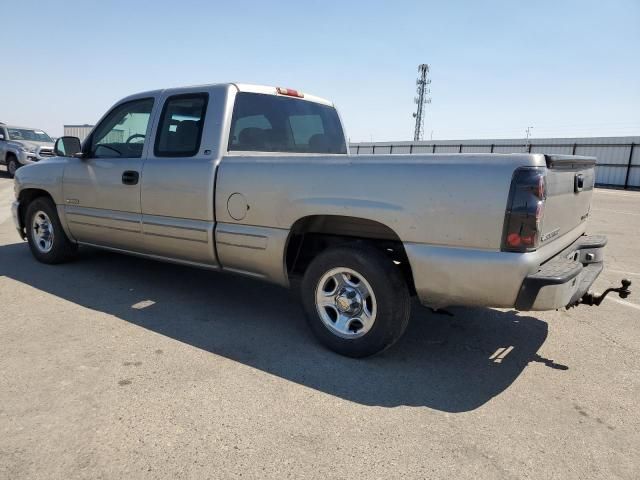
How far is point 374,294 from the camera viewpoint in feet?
10.2

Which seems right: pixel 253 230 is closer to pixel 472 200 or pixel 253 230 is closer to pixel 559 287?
pixel 472 200

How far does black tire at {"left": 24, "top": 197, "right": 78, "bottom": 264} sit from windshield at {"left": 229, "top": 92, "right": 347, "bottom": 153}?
2710 mm

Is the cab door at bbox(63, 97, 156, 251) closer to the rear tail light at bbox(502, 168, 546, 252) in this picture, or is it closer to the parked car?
the rear tail light at bbox(502, 168, 546, 252)

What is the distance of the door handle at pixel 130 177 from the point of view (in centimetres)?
430

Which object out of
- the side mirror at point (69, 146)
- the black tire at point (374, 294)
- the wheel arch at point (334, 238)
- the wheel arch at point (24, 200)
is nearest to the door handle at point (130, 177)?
the side mirror at point (69, 146)

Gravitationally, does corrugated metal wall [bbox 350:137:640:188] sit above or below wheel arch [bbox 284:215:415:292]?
above

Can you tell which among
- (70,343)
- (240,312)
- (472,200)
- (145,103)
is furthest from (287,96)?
(70,343)

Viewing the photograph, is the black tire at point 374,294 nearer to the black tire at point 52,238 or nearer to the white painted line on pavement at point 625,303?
the white painted line on pavement at point 625,303

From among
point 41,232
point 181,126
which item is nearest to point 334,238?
point 181,126

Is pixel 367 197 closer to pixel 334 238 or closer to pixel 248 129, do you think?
pixel 334 238

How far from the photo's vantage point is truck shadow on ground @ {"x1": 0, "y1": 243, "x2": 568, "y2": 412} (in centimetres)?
294

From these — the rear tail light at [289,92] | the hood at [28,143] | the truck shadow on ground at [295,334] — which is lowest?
the truck shadow on ground at [295,334]

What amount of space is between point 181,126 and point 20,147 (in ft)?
50.8

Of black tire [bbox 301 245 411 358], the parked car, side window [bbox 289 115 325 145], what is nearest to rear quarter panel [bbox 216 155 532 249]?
black tire [bbox 301 245 411 358]
